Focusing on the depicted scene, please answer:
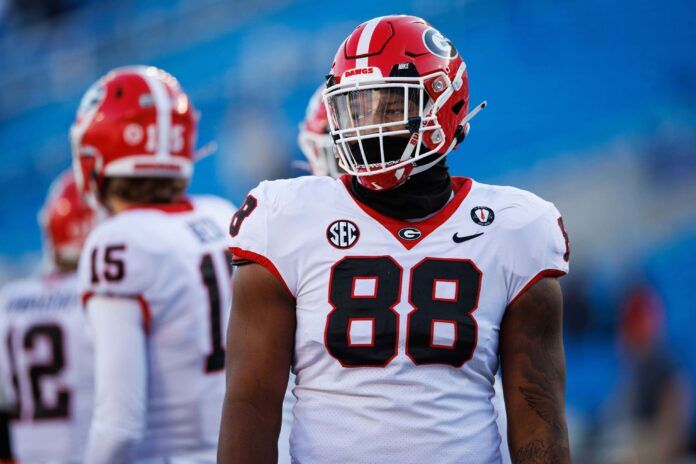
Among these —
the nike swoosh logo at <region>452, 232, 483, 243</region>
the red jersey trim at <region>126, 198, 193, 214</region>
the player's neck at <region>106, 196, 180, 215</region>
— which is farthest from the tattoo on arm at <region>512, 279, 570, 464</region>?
the player's neck at <region>106, 196, 180, 215</region>

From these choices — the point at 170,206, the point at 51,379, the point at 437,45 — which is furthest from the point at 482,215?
the point at 51,379

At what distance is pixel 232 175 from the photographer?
35.1 ft

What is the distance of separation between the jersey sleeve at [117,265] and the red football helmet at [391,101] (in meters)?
0.97

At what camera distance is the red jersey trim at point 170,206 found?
3.53 meters

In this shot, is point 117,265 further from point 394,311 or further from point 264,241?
point 394,311

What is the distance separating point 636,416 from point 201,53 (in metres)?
7.32

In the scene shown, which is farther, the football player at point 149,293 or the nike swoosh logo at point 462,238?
the football player at point 149,293

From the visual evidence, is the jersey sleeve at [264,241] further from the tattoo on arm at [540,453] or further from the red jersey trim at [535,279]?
the tattoo on arm at [540,453]

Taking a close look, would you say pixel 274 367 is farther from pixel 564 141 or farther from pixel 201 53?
pixel 201 53

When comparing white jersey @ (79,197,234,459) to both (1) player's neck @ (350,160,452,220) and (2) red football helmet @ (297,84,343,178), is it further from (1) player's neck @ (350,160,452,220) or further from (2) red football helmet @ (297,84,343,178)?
(1) player's neck @ (350,160,452,220)

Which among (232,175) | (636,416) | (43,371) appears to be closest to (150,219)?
(43,371)

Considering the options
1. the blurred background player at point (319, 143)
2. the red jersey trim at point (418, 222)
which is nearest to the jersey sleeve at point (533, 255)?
the red jersey trim at point (418, 222)

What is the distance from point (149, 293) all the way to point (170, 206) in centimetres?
42

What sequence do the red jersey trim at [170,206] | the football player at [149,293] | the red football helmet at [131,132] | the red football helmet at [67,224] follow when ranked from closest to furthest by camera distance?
the football player at [149,293]
the red jersey trim at [170,206]
the red football helmet at [131,132]
the red football helmet at [67,224]
